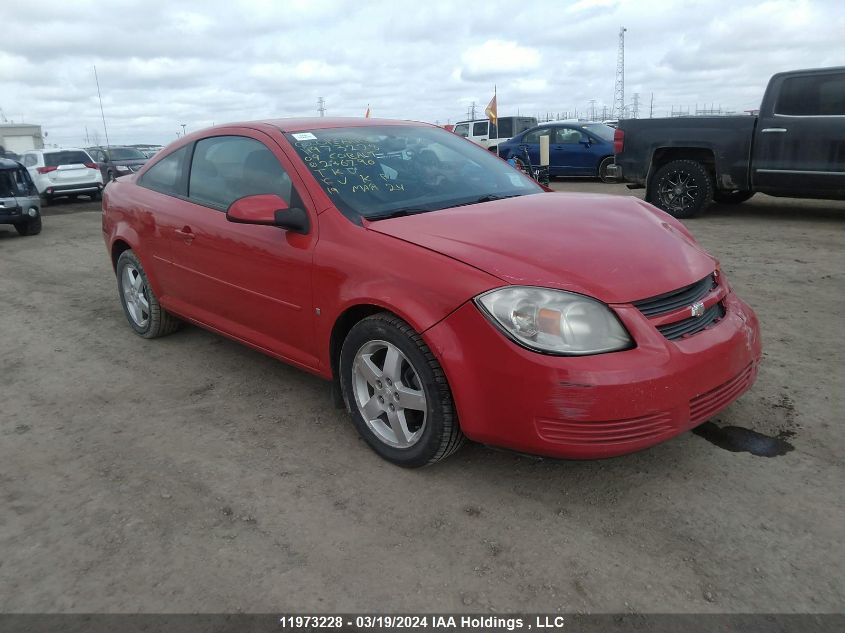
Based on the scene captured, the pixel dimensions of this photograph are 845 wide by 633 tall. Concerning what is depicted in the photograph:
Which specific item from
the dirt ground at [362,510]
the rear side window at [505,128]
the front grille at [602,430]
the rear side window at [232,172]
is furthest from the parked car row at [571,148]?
the front grille at [602,430]

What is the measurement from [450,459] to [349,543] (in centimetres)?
74

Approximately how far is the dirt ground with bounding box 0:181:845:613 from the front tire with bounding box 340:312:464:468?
147 millimetres

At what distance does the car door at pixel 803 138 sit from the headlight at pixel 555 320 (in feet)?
24.0

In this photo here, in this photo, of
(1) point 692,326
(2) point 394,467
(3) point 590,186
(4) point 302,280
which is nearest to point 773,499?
(1) point 692,326

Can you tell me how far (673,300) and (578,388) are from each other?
0.63 m

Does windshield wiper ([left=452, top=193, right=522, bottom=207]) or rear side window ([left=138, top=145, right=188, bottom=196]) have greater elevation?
rear side window ([left=138, top=145, right=188, bottom=196])

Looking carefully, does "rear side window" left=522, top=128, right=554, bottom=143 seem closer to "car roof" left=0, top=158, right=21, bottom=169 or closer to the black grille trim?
"car roof" left=0, top=158, right=21, bottom=169

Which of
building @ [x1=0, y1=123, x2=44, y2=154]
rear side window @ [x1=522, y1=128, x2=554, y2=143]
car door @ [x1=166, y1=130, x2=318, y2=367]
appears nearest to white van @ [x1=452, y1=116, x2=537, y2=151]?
rear side window @ [x1=522, y1=128, x2=554, y2=143]

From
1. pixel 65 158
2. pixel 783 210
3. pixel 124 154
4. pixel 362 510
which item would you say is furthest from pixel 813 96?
pixel 124 154

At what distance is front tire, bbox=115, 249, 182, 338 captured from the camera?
4.79 m

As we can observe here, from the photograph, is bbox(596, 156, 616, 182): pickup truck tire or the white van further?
the white van

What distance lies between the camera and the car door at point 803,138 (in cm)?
806

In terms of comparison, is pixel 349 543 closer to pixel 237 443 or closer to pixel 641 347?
pixel 237 443

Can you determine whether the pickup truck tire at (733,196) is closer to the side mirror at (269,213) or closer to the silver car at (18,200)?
the side mirror at (269,213)
